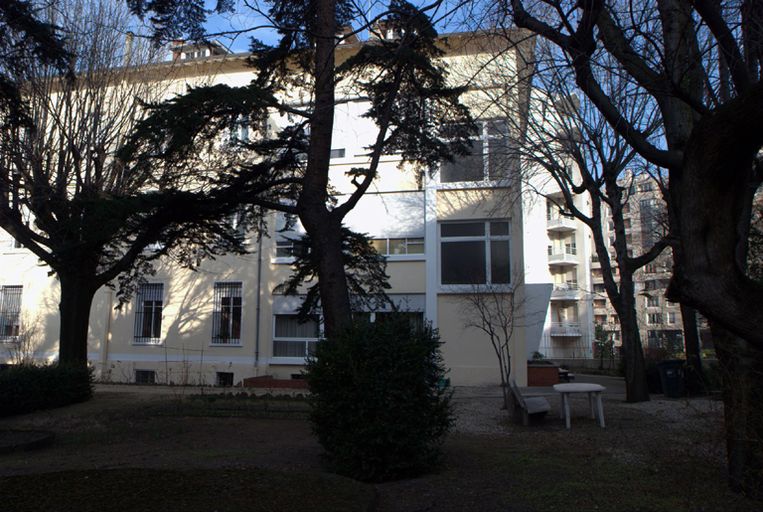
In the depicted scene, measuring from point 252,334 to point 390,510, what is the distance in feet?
60.6

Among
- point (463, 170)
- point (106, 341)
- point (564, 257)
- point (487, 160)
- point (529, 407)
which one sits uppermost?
point (564, 257)

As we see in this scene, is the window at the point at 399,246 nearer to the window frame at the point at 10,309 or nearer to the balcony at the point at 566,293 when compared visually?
the window frame at the point at 10,309

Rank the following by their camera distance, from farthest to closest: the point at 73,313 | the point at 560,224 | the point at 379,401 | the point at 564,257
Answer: the point at 564,257, the point at 560,224, the point at 73,313, the point at 379,401

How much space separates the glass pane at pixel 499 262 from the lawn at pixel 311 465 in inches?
337

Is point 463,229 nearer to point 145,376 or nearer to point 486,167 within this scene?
point 486,167

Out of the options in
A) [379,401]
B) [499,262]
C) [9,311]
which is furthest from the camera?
[9,311]

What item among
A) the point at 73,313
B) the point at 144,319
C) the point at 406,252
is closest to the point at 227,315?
the point at 144,319

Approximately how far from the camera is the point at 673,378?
51.8ft

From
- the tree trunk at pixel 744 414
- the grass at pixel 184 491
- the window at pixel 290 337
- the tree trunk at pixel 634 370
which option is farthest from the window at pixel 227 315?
the tree trunk at pixel 744 414

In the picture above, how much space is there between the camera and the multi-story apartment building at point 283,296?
2122cm

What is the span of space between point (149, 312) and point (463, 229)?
1281 centimetres

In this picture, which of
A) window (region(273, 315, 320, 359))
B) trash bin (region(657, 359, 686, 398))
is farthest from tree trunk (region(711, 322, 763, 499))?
window (region(273, 315, 320, 359))

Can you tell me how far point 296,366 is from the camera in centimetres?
2292

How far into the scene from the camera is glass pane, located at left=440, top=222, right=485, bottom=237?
2198 cm
